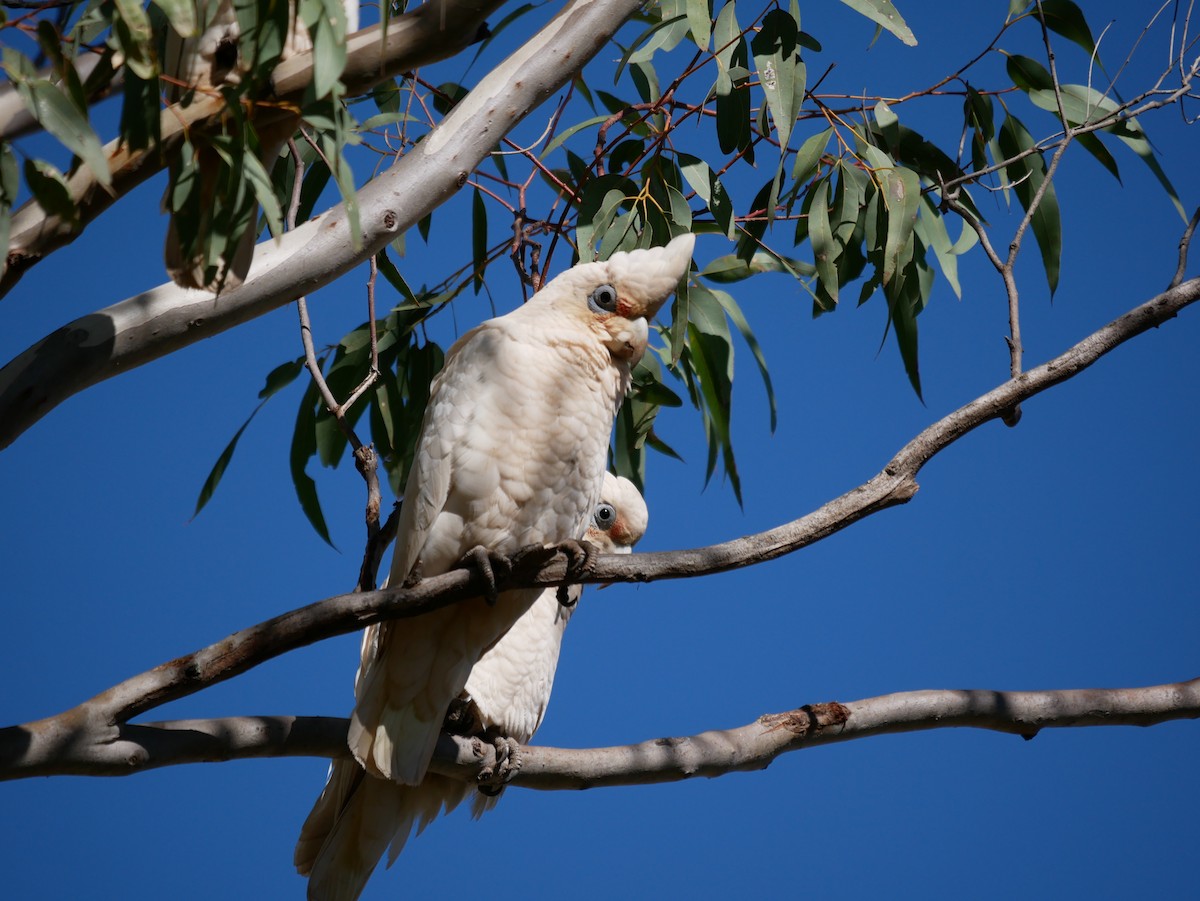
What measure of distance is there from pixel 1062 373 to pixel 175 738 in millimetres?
1191

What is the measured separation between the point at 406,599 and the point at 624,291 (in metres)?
0.65

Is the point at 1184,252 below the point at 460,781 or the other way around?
the other way around

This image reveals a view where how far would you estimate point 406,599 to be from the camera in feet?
4.45

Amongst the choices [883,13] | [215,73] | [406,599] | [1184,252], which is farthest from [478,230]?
[1184,252]

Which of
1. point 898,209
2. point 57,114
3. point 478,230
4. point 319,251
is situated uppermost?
point 478,230

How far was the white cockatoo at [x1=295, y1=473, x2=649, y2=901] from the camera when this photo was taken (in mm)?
1812

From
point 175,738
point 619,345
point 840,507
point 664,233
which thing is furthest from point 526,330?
point 175,738

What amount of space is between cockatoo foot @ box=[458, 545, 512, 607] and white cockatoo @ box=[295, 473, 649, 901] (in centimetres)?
30

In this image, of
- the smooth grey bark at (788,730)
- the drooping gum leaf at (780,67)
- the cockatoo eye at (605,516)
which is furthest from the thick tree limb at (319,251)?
the cockatoo eye at (605,516)

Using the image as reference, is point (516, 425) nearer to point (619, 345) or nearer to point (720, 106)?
point (619, 345)

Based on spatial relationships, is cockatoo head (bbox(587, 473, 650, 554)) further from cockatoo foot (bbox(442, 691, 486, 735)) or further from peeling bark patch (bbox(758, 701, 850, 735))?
peeling bark patch (bbox(758, 701, 850, 735))

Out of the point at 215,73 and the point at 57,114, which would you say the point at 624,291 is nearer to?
the point at 215,73

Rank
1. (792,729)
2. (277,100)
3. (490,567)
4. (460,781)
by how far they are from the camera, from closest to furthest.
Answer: (277,100) < (490,567) < (792,729) < (460,781)

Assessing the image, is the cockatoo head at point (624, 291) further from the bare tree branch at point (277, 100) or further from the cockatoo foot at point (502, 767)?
the cockatoo foot at point (502, 767)
